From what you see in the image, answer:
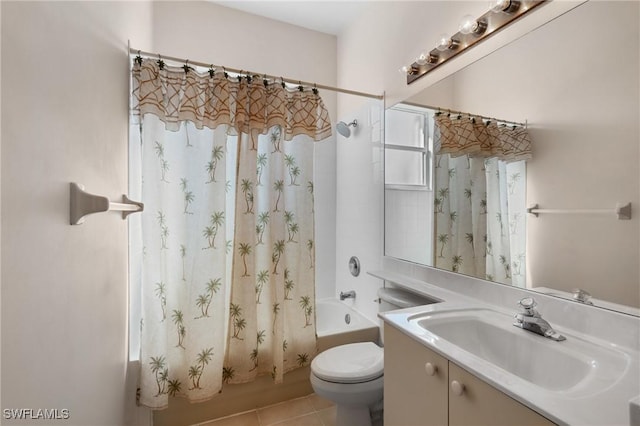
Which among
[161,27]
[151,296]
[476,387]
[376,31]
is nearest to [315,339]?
[151,296]

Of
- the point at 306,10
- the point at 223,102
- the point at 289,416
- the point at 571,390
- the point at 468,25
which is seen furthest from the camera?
the point at 306,10

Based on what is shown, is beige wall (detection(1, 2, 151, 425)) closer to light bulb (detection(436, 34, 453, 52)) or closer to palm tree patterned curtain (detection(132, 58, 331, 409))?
palm tree patterned curtain (detection(132, 58, 331, 409))

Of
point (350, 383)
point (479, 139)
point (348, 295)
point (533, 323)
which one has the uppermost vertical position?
point (479, 139)

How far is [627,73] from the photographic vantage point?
894 millimetres

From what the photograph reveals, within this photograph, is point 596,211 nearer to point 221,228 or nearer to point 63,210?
point 63,210

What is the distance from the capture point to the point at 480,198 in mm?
1380

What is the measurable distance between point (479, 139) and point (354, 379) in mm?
1312

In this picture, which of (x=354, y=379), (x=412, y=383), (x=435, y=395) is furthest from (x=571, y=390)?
(x=354, y=379)

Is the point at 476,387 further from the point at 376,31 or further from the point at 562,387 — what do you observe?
the point at 376,31

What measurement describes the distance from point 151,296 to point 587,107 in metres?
2.05

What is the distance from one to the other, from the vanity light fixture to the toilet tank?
1.28m

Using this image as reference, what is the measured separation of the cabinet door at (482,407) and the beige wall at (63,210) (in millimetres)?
973

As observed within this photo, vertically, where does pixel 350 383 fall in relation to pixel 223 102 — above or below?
below

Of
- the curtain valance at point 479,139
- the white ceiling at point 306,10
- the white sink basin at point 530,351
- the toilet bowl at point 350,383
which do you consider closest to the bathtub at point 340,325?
the toilet bowl at point 350,383
